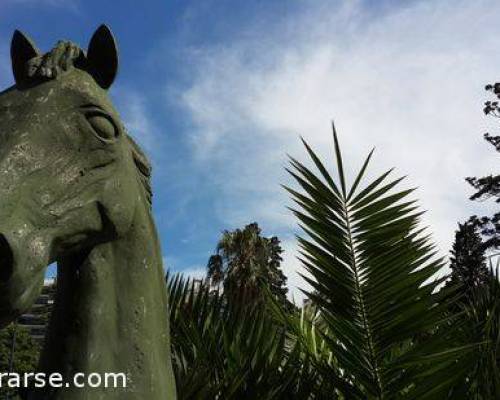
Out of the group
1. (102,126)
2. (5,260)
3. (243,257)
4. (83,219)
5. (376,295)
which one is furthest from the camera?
(243,257)

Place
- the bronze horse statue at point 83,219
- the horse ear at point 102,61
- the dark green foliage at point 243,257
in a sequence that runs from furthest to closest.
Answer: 1. the dark green foliage at point 243,257
2. the horse ear at point 102,61
3. the bronze horse statue at point 83,219

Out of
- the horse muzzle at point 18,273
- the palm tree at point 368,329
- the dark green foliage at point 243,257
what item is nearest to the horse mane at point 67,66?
the horse muzzle at point 18,273

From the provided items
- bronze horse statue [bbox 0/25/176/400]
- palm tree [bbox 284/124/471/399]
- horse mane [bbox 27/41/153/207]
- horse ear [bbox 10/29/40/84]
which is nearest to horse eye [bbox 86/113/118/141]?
bronze horse statue [bbox 0/25/176/400]

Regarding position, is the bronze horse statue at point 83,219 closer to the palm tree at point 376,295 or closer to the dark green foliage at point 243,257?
the palm tree at point 376,295

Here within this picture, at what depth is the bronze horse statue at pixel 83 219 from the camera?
1.32 metres

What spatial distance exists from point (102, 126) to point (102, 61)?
0.25 meters

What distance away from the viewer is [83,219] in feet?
4.62

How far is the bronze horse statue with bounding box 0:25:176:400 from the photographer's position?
1.32 meters

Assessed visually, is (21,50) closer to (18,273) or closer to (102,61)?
(102,61)

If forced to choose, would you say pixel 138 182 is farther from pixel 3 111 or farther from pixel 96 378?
pixel 96 378

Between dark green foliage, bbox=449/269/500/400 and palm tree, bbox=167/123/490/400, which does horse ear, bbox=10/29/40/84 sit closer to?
palm tree, bbox=167/123/490/400

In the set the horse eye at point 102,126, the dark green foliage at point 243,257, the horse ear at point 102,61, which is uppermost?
the dark green foliage at point 243,257

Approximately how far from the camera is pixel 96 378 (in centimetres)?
139

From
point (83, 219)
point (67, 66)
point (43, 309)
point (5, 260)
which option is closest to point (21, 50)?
point (67, 66)
